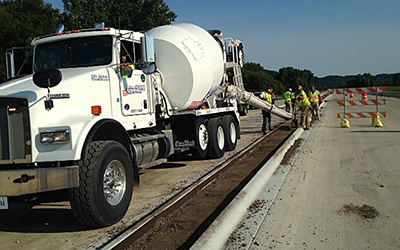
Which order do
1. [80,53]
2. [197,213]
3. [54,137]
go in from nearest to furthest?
[54,137]
[197,213]
[80,53]

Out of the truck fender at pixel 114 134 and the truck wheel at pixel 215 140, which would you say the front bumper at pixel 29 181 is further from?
the truck wheel at pixel 215 140

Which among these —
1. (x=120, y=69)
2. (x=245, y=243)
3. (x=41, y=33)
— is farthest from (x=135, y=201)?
(x=41, y=33)

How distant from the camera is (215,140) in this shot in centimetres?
1041

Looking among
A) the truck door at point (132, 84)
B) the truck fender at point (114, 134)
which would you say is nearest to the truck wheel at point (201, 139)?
the truck door at point (132, 84)

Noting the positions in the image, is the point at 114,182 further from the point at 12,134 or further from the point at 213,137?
the point at 213,137

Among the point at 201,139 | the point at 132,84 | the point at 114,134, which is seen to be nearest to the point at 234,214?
the point at 114,134

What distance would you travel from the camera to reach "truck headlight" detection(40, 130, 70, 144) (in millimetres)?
4910

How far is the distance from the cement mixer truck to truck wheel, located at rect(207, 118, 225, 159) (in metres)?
0.03

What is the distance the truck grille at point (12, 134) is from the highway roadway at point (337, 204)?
10.0 ft

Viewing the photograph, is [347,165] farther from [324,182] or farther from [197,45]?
[197,45]

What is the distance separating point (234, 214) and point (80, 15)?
805 inches

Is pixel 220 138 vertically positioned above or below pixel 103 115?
below

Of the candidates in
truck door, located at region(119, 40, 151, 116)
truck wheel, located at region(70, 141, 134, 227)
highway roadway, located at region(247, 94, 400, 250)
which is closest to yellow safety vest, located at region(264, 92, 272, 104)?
highway roadway, located at region(247, 94, 400, 250)

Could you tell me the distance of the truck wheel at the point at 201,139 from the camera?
969cm
